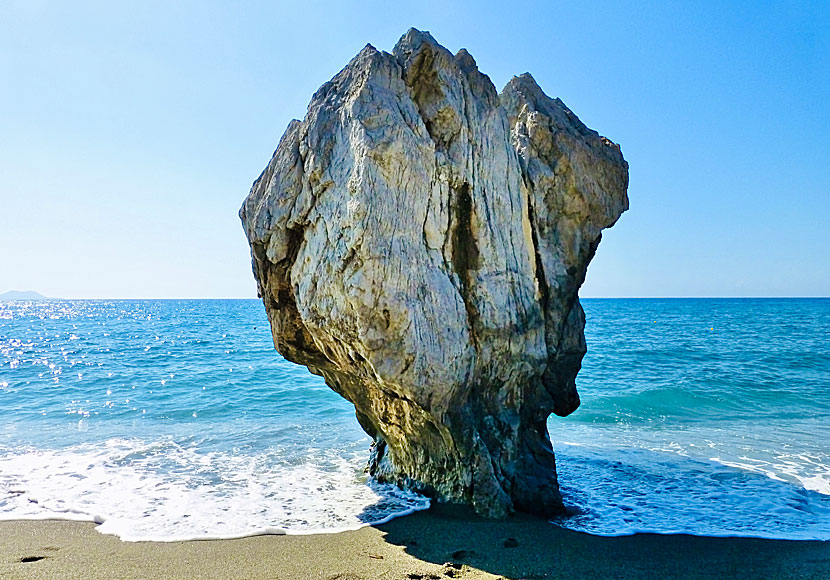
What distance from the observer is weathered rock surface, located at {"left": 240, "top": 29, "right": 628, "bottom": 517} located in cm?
659

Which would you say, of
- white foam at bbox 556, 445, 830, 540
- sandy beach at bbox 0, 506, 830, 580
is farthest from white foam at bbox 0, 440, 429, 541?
white foam at bbox 556, 445, 830, 540

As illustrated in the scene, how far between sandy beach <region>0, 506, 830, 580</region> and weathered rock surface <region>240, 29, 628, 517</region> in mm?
889

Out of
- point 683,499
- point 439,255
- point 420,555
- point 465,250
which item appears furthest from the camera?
point 683,499

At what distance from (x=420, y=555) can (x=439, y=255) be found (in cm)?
346

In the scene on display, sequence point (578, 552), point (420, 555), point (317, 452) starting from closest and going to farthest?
point (420, 555) → point (578, 552) → point (317, 452)

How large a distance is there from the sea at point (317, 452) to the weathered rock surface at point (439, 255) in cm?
124

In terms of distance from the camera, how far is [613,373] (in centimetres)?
2200

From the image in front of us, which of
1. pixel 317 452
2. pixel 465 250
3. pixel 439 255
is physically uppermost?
pixel 465 250

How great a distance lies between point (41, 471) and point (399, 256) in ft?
24.8

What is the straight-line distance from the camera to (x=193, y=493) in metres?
8.30

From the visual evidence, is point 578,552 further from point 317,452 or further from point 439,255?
point 317,452

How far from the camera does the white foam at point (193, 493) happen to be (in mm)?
7098

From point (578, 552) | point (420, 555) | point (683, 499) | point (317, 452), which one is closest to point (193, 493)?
point (317, 452)

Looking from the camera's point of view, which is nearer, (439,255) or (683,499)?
(439,255)
